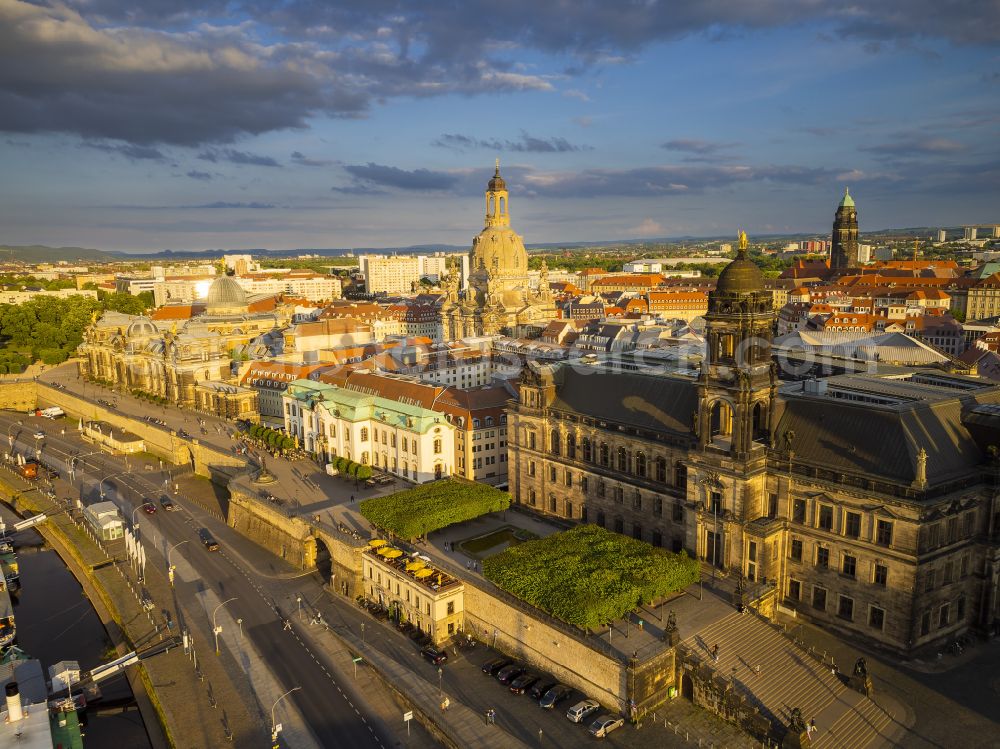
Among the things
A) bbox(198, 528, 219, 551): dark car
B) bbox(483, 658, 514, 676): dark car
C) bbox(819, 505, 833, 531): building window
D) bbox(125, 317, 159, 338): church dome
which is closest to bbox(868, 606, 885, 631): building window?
bbox(819, 505, 833, 531): building window

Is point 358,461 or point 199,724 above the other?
point 358,461

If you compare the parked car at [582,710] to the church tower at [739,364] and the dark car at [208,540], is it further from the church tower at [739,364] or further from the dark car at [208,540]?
the dark car at [208,540]

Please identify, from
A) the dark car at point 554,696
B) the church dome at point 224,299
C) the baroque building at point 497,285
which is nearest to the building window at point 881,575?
the dark car at point 554,696

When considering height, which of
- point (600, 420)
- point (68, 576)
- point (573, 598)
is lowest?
point (68, 576)

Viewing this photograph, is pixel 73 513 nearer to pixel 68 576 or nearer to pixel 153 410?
pixel 68 576

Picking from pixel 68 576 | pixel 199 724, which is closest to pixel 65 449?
pixel 68 576

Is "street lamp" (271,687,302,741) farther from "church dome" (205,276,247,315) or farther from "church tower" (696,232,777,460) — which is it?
"church dome" (205,276,247,315)

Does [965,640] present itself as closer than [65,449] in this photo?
Yes
